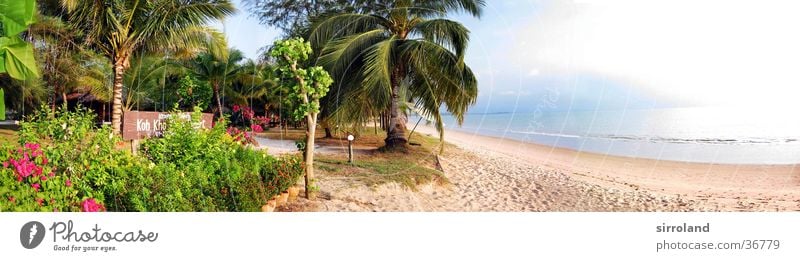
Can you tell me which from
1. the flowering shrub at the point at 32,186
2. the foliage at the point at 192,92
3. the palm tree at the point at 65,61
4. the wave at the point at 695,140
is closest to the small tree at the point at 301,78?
the foliage at the point at 192,92

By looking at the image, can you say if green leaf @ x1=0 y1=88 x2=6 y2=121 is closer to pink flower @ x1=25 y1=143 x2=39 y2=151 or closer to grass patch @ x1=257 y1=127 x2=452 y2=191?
pink flower @ x1=25 y1=143 x2=39 y2=151

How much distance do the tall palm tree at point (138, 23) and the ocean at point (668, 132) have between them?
2.97ft

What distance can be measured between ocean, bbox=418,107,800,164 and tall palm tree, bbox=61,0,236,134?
0.90 metres

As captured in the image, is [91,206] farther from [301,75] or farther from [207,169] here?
[301,75]

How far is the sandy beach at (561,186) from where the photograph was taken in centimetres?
211

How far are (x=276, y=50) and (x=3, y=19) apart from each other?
1047 mm

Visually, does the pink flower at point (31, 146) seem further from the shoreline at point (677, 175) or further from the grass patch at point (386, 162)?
the shoreline at point (677, 175)

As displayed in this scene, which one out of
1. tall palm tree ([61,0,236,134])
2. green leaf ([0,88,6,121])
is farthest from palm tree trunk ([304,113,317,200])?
green leaf ([0,88,6,121])

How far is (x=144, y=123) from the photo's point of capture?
7.07 feet

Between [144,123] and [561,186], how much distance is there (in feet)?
5.49

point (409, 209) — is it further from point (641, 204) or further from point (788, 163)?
point (788, 163)

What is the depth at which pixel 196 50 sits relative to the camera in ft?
7.04
